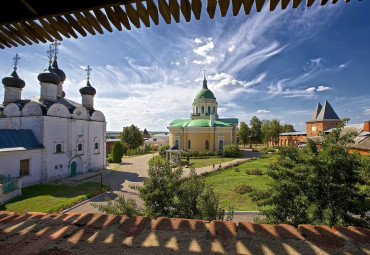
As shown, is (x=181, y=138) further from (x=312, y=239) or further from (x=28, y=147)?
(x=312, y=239)

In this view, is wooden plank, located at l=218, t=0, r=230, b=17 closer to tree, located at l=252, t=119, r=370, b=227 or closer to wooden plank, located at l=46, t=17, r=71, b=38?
wooden plank, located at l=46, t=17, r=71, b=38

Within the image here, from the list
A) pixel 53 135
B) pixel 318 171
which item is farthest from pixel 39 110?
pixel 318 171

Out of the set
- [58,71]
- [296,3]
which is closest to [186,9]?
[296,3]

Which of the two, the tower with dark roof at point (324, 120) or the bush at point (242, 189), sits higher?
the tower with dark roof at point (324, 120)

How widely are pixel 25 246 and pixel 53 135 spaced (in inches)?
715

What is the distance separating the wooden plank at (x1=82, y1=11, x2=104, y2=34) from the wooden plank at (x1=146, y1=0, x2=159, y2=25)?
24.5 inches

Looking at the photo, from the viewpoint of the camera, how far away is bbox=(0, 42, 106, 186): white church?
14.2m

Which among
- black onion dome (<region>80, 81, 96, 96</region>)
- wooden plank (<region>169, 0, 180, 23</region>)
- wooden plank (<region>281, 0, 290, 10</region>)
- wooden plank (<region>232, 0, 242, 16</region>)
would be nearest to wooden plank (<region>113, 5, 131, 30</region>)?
wooden plank (<region>169, 0, 180, 23</region>)

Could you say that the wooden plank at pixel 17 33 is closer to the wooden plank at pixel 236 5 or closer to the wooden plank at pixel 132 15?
the wooden plank at pixel 132 15

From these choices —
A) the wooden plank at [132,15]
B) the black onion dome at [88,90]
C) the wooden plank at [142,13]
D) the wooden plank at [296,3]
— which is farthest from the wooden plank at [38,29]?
the black onion dome at [88,90]

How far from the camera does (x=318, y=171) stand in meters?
4.83

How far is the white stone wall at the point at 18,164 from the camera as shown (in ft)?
42.8

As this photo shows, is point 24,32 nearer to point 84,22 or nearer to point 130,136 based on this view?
point 84,22

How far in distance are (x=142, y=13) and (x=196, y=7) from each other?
550 mm
